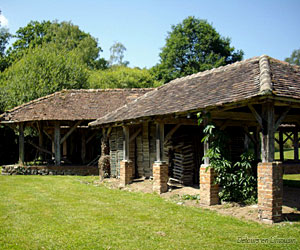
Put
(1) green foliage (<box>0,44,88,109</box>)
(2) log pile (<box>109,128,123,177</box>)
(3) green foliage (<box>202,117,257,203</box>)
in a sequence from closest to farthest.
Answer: (3) green foliage (<box>202,117,257,203</box>)
(2) log pile (<box>109,128,123,177</box>)
(1) green foliage (<box>0,44,88,109</box>)

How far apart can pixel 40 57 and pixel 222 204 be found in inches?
857

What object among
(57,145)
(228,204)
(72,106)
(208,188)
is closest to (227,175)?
(208,188)

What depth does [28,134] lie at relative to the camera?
2584 cm

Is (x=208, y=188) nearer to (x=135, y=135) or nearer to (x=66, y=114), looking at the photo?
(x=135, y=135)

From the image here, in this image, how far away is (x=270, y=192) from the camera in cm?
738

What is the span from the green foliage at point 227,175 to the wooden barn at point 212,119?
0.22 meters

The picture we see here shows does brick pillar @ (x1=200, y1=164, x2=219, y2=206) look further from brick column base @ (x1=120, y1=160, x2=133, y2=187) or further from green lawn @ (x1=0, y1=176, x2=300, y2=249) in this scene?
brick column base @ (x1=120, y1=160, x2=133, y2=187)

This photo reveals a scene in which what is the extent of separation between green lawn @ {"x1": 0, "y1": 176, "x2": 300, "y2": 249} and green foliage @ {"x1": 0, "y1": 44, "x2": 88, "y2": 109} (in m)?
16.2

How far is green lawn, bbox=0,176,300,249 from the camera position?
20.2ft

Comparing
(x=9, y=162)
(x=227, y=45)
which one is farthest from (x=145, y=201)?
(x=227, y=45)

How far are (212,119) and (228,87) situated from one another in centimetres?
178

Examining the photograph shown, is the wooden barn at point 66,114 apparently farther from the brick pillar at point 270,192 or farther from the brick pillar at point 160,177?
the brick pillar at point 270,192

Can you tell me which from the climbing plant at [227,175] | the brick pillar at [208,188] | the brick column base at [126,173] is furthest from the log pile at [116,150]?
the climbing plant at [227,175]

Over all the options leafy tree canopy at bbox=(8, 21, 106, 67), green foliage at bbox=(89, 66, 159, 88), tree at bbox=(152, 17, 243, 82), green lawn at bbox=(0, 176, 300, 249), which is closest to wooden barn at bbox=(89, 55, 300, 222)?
green lawn at bbox=(0, 176, 300, 249)
